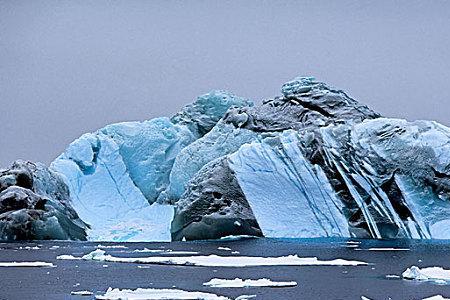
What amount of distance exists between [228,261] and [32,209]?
10.7 meters

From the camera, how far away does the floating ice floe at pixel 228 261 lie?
Answer: 58.2ft

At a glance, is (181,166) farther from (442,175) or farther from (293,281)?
(293,281)

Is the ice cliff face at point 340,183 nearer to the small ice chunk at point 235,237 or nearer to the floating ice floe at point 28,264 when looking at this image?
the small ice chunk at point 235,237

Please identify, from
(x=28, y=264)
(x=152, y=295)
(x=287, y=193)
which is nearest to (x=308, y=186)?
(x=287, y=193)

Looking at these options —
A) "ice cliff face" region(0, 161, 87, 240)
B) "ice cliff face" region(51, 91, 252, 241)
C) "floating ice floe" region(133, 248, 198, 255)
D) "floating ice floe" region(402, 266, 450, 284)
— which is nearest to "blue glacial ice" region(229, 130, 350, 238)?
"ice cliff face" region(51, 91, 252, 241)

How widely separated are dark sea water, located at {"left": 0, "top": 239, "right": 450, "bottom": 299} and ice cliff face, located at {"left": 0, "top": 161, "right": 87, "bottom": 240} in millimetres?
3356

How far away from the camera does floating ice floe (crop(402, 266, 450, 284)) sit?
14.6m

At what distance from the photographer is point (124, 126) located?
1342 inches

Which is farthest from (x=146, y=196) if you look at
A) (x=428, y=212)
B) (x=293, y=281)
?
(x=293, y=281)

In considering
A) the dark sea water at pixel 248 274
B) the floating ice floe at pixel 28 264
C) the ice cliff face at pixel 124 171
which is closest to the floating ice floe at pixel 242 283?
the dark sea water at pixel 248 274

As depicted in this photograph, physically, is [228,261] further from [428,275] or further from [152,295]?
[152,295]

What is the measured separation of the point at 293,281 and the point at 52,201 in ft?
49.2

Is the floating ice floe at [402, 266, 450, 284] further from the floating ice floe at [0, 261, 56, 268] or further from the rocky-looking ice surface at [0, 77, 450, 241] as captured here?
the rocky-looking ice surface at [0, 77, 450, 241]

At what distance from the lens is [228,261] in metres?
18.2
